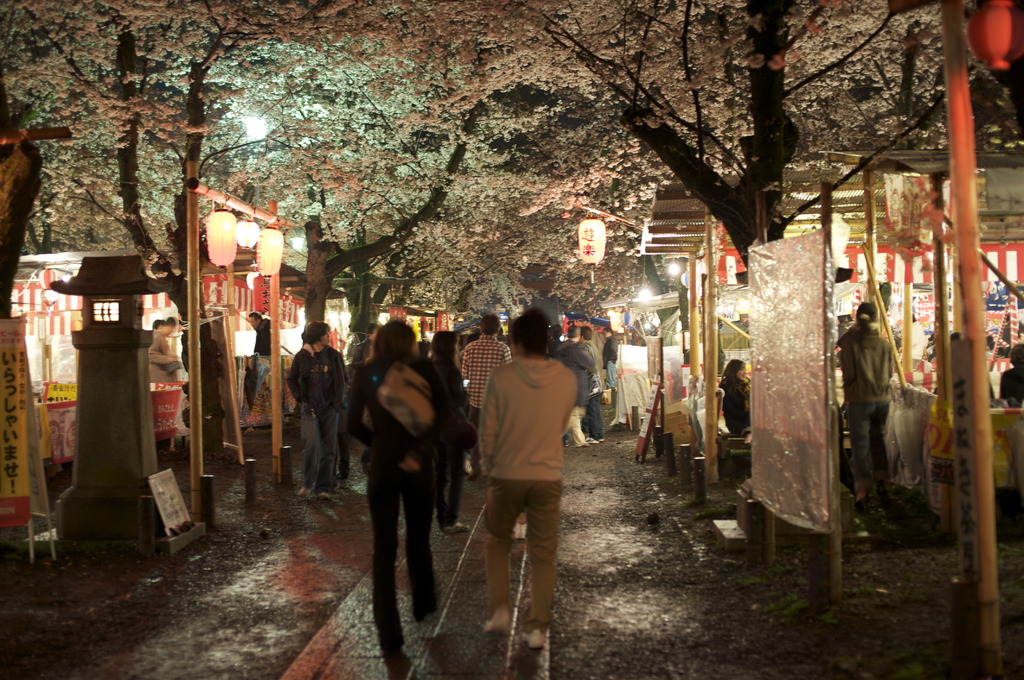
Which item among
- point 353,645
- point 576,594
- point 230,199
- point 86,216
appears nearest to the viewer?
point 353,645

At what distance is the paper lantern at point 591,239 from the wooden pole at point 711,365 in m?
7.44

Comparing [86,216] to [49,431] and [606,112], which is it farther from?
[49,431]

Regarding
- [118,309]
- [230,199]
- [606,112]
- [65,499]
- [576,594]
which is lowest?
[576,594]

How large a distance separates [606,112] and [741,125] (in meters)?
8.76

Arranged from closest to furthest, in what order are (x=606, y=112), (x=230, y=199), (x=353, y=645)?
1. (x=353, y=645)
2. (x=230, y=199)
3. (x=606, y=112)

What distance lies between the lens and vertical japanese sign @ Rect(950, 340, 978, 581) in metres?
4.17

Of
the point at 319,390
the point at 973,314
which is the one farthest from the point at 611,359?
the point at 973,314

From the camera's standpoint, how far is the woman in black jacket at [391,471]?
5066mm

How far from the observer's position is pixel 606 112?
27.5 metres

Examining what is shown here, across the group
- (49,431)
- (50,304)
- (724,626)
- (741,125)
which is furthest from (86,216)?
(724,626)

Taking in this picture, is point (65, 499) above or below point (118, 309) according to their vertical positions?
below

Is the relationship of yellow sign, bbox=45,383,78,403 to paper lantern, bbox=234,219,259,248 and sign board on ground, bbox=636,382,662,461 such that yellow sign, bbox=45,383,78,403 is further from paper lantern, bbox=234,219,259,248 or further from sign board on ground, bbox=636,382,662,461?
sign board on ground, bbox=636,382,662,461

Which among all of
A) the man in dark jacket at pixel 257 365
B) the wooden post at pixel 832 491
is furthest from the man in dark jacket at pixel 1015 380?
the man in dark jacket at pixel 257 365

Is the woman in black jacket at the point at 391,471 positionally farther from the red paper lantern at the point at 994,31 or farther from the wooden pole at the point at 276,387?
the wooden pole at the point at 276,387
